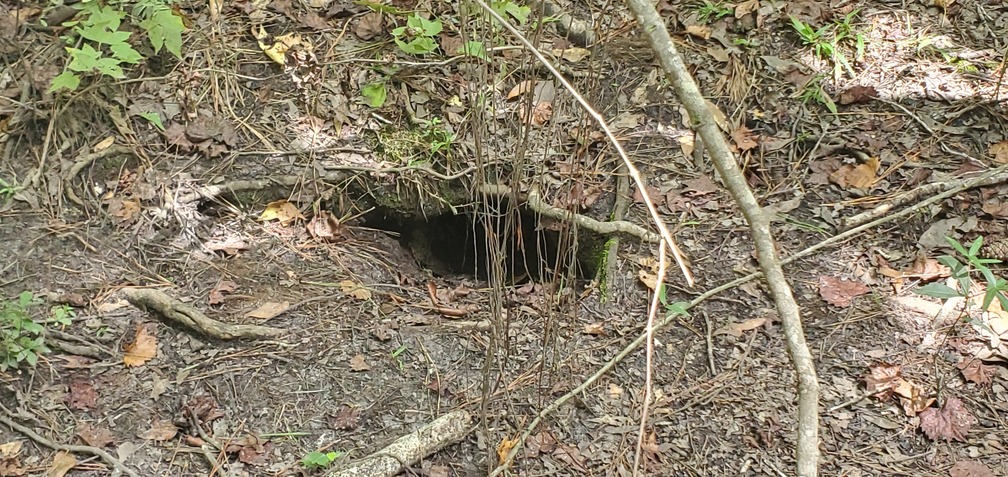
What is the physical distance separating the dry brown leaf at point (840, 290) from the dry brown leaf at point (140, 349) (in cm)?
284

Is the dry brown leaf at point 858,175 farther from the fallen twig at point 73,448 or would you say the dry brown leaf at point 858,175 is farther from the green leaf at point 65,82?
the green leaf at point 65,82

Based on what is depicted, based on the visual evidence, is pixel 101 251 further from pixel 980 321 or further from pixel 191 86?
pixel 980 321

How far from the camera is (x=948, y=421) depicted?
2.60 meters

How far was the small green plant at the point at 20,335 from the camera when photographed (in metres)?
2.62

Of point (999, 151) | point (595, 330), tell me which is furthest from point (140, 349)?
point (999, 151)

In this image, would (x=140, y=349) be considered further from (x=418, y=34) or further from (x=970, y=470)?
(x=970, y=470)

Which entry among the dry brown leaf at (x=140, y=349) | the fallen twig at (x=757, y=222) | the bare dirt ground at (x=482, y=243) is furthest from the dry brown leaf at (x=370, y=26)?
the fallen twig at (x=757, y=222)

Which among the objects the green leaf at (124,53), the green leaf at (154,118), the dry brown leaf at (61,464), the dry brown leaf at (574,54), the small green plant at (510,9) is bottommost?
the dry brown leaf at (61,464)

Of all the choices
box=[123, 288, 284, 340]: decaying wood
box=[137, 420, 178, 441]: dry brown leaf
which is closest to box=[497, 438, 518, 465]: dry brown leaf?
box=[123, 288, 284, 340]: decaying wood

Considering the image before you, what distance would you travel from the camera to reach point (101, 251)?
10.3 feet

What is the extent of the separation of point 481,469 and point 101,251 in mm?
1980

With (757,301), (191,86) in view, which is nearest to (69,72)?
(191,86)

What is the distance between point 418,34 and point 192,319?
1862 mm

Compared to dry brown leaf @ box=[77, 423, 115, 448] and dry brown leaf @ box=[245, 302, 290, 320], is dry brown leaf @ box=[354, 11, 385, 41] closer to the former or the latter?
dry brown leaf @ box=[245, 302, 290, 320]
